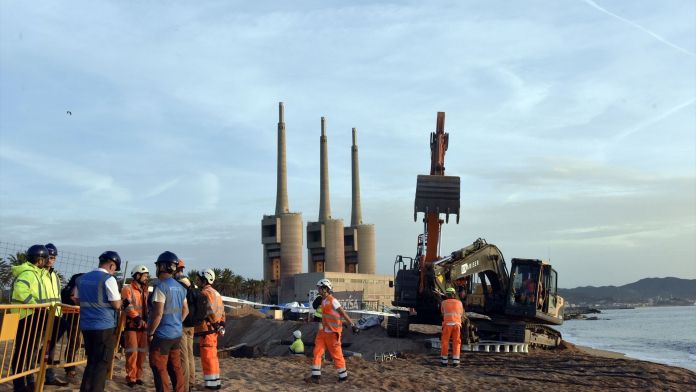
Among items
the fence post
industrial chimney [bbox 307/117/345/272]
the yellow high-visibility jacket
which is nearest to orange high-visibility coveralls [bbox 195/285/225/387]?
the fence post

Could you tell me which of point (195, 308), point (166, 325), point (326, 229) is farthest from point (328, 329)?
point (326, 229)

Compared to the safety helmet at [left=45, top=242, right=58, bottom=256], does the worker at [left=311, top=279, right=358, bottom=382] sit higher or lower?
lower

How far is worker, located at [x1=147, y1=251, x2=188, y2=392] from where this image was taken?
885cm

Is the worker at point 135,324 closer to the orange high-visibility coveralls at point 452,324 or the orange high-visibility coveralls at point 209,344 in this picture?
the orange high-visibility coveralls at point 209,344

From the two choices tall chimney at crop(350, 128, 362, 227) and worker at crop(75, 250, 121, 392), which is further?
tall chimney at crop(350, 128, 362, 227)

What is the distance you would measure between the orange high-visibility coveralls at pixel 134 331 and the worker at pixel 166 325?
4.94 feet

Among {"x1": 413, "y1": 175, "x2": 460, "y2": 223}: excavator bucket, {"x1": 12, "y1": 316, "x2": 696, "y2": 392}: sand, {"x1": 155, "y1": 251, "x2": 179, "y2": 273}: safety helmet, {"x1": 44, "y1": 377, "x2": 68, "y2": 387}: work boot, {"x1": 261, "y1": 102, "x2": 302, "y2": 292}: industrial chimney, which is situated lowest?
{"x1": 12, "y1": 316, "x2": 696, "y2": 392}: sand

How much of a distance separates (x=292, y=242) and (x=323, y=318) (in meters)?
89.9

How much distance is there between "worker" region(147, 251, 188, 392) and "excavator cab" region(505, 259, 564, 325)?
1593 cm

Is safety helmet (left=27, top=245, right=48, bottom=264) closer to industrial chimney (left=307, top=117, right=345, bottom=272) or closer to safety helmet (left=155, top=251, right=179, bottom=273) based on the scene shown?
safety helmet (left=155, top=251, right=179, bottom=273)

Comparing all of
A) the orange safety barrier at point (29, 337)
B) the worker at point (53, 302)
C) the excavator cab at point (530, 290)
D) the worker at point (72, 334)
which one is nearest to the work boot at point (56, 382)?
the worker at point (53, 302)

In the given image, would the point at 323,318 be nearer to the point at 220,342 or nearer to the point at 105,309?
the point at 105,309

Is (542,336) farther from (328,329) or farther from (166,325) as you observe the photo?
(166,325)

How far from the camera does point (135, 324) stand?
1059cm
